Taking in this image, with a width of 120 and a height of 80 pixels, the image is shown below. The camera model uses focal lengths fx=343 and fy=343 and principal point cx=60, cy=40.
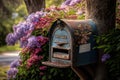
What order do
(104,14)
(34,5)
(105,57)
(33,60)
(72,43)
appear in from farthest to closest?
(34,5) → (33,60) → (104,14) → (105,57) → (72,43)

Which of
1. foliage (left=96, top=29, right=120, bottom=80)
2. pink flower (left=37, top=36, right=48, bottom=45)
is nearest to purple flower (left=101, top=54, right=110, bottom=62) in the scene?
foliage (left=96, top=29, right=120, bottom=80)

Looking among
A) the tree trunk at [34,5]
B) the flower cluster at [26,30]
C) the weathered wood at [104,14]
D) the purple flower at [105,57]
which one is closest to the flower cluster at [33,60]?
the flower cluster at [26,30]

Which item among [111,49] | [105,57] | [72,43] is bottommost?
[105,57]

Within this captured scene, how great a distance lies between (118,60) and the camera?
5.43 meters

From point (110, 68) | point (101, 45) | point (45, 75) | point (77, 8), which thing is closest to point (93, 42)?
point (101, 45)

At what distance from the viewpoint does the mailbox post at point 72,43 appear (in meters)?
5.41

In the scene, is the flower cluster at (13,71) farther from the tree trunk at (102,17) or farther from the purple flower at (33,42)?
the tree trunk at (102,17)

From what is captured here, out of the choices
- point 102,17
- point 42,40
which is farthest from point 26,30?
point 102,17

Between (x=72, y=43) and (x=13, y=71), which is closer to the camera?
(x=72, y=43)

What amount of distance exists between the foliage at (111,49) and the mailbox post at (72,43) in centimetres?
19

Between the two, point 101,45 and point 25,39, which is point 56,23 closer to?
point 101,45

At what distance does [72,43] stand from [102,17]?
841 millimetres

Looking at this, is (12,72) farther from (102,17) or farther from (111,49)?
(111,49)

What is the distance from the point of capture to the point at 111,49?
17.8 feet
